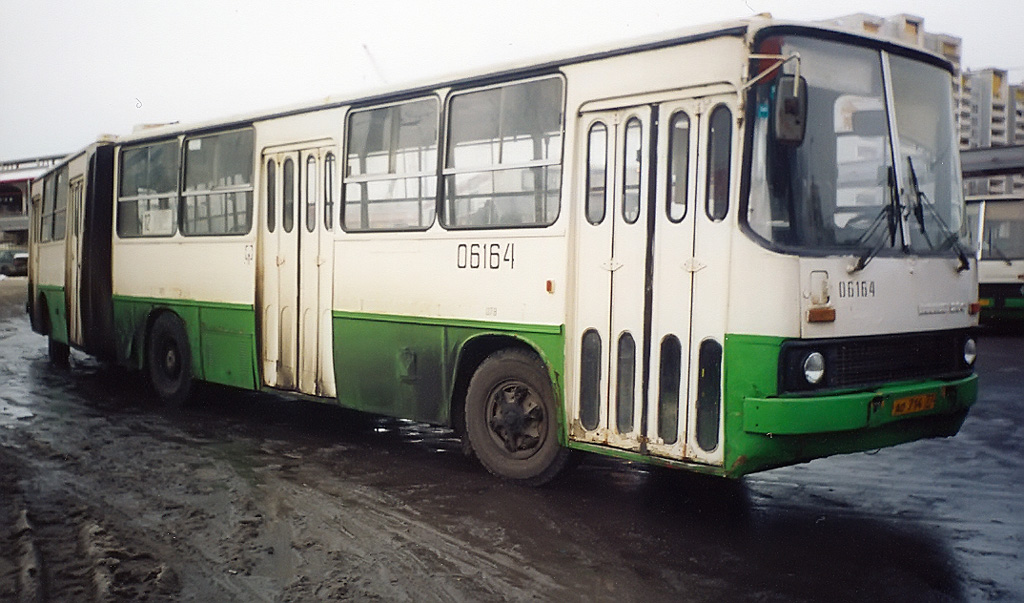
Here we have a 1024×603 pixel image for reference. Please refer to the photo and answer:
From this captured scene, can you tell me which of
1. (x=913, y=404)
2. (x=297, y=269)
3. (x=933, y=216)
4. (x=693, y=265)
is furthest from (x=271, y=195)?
(x=913, y=404)

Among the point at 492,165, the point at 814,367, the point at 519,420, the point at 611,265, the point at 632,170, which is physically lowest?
the point at 519,420

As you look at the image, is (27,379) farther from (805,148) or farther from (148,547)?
(805,148)

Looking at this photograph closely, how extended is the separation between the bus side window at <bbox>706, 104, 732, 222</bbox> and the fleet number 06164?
1616 millimetres

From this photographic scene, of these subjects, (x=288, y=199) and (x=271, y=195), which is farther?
(x=271, y=195)

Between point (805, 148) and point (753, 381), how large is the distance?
136cm

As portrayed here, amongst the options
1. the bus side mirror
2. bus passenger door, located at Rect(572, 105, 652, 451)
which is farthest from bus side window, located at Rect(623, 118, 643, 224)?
the bus side mirror

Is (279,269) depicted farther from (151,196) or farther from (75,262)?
(75,262)

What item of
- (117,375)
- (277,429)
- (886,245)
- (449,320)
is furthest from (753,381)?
(117,375)

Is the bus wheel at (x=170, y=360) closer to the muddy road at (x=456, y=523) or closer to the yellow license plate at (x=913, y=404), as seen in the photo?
the muddy road at (x=456, y=523)

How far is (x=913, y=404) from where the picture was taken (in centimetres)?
596

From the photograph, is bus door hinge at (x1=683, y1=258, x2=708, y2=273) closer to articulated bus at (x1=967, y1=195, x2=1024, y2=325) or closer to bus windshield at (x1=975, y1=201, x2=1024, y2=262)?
articulated bus at (x1=967, y1=195, x2=1024, y2=325)

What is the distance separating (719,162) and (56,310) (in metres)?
11.6

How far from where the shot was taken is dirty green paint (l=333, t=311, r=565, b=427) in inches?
269

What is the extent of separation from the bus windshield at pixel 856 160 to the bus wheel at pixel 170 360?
6974mm
